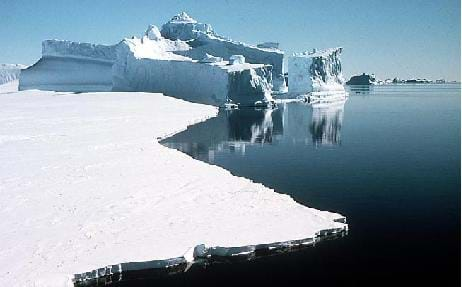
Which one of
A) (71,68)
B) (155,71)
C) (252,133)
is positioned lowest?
(252,133)

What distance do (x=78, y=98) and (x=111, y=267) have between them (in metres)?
28.2

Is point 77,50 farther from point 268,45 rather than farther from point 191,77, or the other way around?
point 268,45

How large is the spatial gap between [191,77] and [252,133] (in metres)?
15.3

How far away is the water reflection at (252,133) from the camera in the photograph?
1698 cm

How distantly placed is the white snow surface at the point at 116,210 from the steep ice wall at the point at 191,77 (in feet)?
66.6

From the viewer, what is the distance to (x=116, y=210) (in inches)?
305

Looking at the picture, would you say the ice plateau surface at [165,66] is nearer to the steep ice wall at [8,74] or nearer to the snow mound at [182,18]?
the snow mound at [182,18]

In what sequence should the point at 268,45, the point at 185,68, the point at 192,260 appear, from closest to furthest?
the point at 192,260
the point at 185,68
the point at 268,45

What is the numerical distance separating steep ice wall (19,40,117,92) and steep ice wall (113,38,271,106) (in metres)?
8.54

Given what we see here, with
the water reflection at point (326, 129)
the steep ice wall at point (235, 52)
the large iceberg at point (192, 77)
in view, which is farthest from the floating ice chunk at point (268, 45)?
the water reflection at point (326, 129)

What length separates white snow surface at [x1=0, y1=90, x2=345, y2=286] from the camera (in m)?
6.05

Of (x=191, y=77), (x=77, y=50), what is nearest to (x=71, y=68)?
(x=77, y=50)

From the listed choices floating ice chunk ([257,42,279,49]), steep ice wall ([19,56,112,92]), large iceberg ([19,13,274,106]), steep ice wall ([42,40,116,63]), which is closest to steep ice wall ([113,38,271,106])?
large iceberg ([19,13,274,106])

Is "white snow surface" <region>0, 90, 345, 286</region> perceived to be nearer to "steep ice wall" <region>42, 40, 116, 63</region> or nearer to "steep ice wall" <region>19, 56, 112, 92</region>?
"steep ice wall" <region>42, 40, 116, 63</region>
